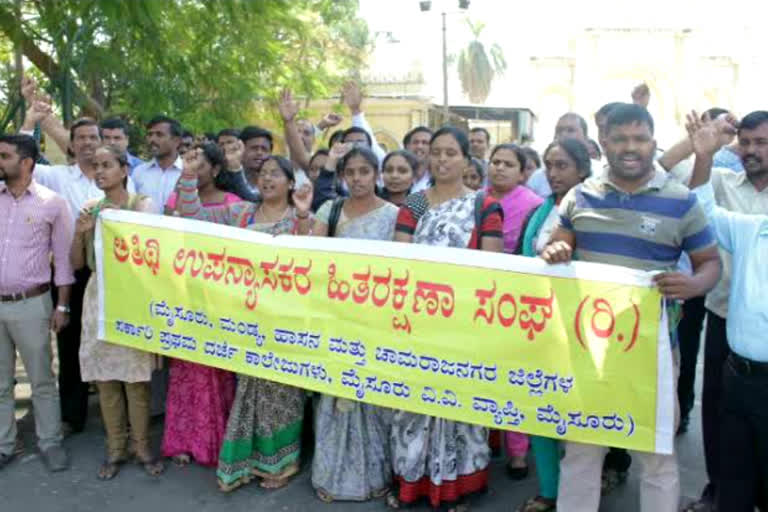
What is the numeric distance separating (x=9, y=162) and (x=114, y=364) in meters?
1.33

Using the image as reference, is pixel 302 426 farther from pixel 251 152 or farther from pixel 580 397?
pixel 251 152

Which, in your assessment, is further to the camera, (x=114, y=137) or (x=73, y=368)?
(x=114, y=137)

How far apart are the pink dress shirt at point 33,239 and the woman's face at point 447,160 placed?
2.27m

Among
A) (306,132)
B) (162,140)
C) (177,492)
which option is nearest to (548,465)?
(177,492)

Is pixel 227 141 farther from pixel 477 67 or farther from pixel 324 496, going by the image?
pixel 477 67

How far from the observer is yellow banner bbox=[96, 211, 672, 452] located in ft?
10.7

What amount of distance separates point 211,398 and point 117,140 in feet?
6.67

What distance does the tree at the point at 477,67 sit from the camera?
162 ft

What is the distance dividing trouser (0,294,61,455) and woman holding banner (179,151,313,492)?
1.19m

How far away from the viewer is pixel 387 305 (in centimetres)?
372

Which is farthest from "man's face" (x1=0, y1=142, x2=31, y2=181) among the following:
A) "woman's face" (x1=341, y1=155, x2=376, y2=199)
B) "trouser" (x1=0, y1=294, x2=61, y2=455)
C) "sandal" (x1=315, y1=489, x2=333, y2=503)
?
"sandal" (x1=315, y1=489, x2=333, y2=503)

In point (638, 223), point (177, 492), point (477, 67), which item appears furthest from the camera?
point (477, 67)

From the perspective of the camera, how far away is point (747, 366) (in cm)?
298

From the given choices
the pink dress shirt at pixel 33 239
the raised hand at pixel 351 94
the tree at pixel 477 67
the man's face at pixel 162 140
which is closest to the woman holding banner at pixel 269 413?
Answer: the pink dress shirt at pixel 33 239
